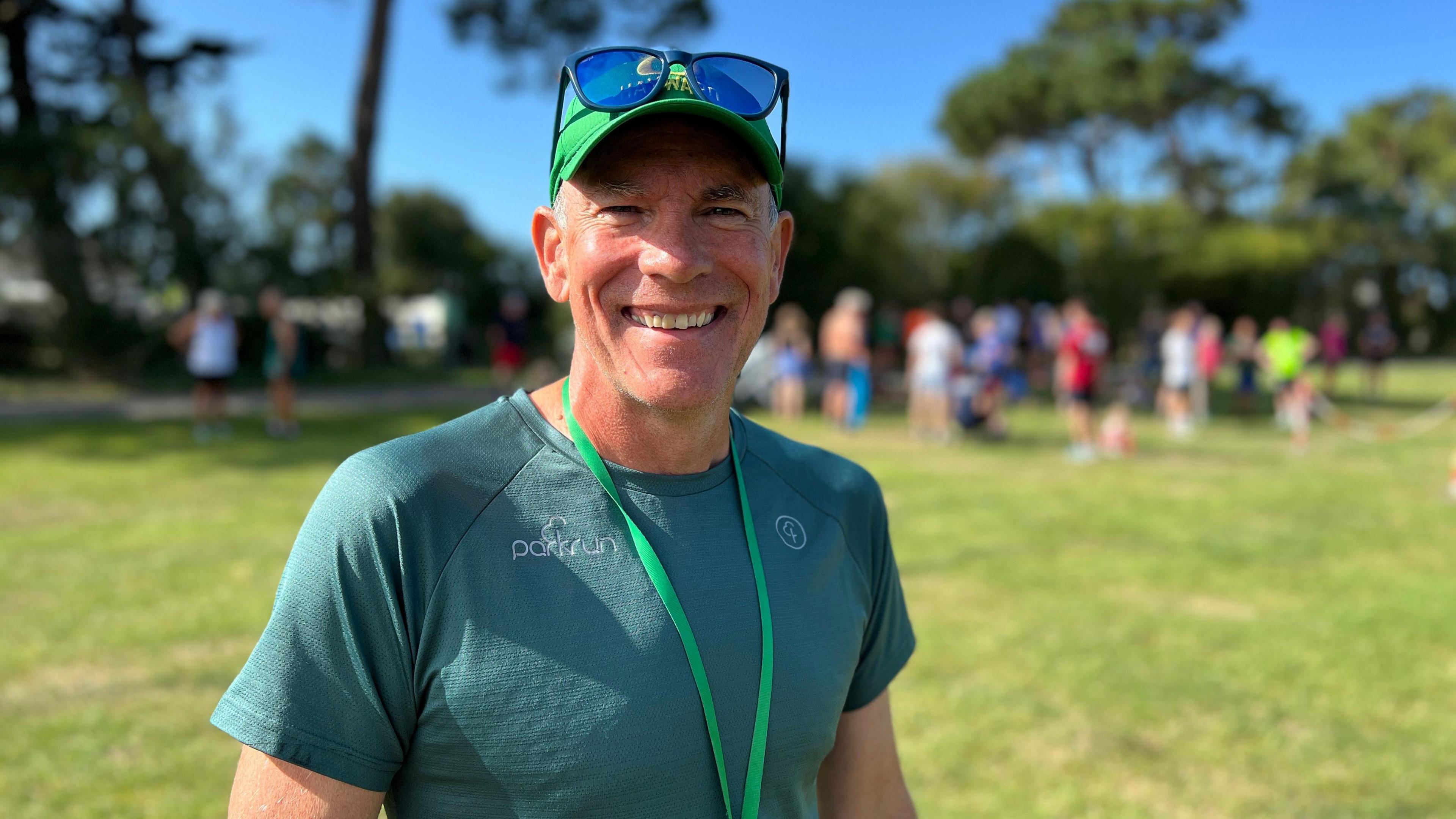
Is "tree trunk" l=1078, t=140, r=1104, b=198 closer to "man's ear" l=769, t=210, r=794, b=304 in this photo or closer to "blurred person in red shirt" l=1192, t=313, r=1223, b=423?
"blurred person in red shirt" l=1192, t=313, r=1223, b=423

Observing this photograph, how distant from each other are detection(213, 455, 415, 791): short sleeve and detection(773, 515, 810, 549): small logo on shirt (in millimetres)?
600

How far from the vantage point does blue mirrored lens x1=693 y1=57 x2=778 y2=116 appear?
144 cm

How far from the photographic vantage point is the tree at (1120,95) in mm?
41812

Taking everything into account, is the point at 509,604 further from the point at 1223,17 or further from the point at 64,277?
the point at 1223,17

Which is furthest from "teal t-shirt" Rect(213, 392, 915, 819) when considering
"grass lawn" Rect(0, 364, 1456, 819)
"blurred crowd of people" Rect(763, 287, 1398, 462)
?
"blurred crowd of people" Rect(763, 287, 1398, 462)

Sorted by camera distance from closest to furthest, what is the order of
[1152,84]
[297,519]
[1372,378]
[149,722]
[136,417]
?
1. [149,722]
2. [297,519]
3. [136,417]
4. [1372,378]
5. [1152,84]

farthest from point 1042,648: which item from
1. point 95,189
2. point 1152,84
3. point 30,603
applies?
point 1152,84

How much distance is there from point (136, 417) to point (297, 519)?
830 centimetres

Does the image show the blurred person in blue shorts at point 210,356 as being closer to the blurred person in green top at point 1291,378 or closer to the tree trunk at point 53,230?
the tree trunk at point 53,230

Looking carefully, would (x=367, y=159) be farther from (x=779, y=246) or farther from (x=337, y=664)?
(x=337, y=664)

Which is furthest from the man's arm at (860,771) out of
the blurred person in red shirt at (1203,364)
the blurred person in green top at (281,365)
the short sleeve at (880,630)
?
the blurred person in red shirt at (1203,364)

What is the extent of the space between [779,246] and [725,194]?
234mm

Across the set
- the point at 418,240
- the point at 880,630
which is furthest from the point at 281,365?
the point at 418,240

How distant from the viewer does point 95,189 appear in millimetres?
18000
